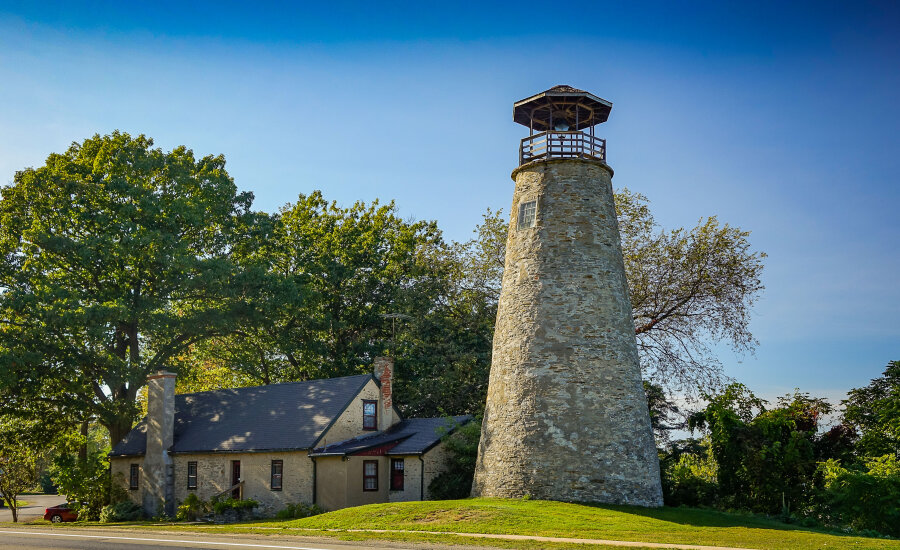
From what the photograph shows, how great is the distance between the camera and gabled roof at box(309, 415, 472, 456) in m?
29.3

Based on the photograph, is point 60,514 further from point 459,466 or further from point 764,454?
point 764,454

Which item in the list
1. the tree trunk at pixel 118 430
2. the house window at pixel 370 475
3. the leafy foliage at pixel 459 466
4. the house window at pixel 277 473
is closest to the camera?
the leafy foliage at pixel 459 466

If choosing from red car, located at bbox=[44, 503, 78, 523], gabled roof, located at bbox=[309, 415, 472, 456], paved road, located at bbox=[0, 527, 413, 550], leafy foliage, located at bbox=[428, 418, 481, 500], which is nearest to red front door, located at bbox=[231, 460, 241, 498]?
gabled roof, located at bbox=[309, 415, 472, 456]

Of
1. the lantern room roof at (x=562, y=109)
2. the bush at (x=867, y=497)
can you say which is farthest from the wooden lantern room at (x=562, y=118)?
the bush at (x=867, y=497)

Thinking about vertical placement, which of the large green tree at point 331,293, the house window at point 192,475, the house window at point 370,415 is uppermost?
the large green tree at point 331,293

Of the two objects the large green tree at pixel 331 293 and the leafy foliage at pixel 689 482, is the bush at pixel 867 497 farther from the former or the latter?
the large green tree at pixel 331 293

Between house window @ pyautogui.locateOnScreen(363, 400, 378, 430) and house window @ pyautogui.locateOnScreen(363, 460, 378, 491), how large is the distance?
267cm

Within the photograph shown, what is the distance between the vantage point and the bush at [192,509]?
30.6 m

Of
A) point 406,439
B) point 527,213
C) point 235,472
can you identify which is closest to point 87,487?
point 235,472

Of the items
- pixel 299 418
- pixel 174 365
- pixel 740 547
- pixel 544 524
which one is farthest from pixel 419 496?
pixel 174 365

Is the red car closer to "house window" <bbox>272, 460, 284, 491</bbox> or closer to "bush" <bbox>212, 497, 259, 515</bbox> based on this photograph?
"bush" <bbox>212, 497, 259, 515</bbox>

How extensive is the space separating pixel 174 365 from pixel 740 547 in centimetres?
3132

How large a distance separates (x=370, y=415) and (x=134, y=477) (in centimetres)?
1151

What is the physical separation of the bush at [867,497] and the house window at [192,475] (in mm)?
23582
